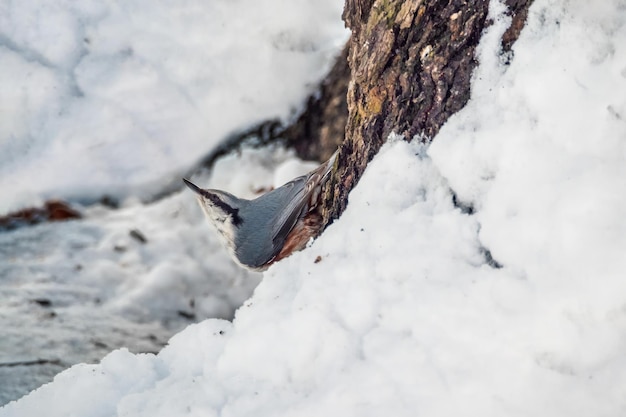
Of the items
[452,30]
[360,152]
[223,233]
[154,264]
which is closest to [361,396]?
[360,152]

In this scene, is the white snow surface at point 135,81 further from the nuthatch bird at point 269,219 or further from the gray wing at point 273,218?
the gray wing at point 273,218

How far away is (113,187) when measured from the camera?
10.9 ft

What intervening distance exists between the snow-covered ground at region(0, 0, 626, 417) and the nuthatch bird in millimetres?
658

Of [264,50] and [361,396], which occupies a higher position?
[264,50]

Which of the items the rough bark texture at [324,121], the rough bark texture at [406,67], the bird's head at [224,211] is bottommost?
the rough bark texture at [406,67]

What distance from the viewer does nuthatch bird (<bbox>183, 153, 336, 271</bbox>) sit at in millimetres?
2316

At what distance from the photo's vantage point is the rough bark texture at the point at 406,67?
1563 mm

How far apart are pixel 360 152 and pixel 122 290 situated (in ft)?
6.62

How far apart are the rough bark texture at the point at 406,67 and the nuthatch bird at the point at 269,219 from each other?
35 cm

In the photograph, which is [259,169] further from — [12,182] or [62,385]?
[62,385]

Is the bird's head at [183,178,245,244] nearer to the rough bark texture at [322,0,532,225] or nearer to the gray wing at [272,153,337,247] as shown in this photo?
the gray wing at [272,153,337,247]

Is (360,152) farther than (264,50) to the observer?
No

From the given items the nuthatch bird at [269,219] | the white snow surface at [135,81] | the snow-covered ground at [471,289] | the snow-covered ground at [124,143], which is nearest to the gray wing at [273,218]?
the nuthatch bird at [269,219]

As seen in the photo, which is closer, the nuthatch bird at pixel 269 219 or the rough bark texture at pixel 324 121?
the nuthatch bird at pixel 269 219
